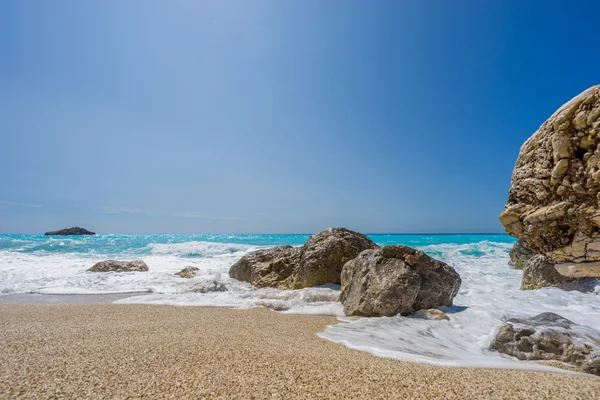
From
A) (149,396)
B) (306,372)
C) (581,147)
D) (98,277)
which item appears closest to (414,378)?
(306,372)

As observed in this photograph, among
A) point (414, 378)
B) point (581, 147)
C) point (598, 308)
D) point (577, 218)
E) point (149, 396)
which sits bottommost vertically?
point (598, 308)

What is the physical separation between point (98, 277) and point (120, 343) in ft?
26.8

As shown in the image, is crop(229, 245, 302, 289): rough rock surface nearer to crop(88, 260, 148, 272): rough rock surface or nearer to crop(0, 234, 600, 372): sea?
crop(0, 234, 600, 372): sea

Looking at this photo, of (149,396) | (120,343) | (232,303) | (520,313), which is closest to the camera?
(149,396)

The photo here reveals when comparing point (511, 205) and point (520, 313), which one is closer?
point (511, 205)

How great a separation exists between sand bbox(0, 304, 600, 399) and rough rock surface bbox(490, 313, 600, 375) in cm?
42

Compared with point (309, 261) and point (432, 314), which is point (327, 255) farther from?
point (432, 314)

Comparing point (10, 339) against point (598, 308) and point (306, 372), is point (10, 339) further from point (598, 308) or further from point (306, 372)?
point (598, 308)

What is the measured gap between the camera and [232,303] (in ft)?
21.0

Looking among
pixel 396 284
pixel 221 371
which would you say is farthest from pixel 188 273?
pixel 221 371

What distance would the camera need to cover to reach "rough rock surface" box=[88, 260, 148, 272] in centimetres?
1121

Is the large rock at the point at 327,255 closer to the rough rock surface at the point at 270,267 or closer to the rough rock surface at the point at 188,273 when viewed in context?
the rough rock surface at the point at 270,267

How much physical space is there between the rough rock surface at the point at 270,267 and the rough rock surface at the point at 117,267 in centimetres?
454

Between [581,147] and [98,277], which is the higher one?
[581,147]
